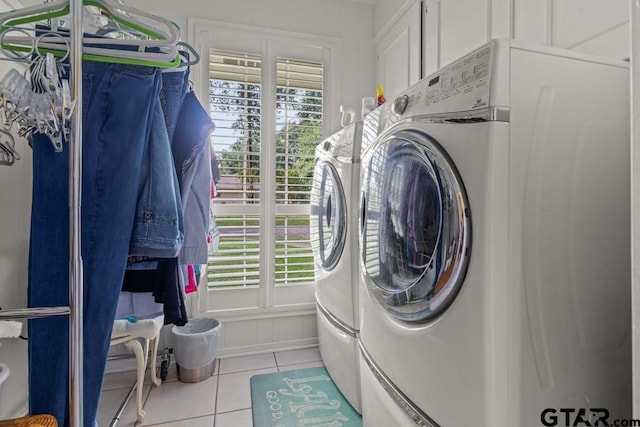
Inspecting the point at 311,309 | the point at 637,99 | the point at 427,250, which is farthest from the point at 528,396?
the point at 311,309

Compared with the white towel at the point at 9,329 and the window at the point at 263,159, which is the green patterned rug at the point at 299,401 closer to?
the window at the point at 263,159

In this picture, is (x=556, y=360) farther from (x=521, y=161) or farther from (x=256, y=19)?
(x=256, y=19)

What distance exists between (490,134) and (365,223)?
2.13ft

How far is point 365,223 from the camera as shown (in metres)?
1.31

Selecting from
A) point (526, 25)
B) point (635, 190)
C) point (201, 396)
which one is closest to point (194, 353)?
point (201, 396)

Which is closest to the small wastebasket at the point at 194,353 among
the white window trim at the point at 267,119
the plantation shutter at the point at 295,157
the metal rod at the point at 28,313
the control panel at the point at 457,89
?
the white window trim at the point at 267,119

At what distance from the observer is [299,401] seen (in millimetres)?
1733

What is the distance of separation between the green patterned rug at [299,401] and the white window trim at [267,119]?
1.65 feet

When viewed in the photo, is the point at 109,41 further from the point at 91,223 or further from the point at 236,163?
the point at 236,163

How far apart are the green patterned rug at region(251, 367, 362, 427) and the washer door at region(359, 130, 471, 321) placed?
0.85m

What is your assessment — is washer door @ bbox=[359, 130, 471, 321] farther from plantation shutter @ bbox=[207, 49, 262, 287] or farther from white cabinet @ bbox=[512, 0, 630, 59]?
plantation shutter @ bbox=[207, 49, 262, 287]

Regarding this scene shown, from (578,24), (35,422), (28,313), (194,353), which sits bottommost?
(194,353)

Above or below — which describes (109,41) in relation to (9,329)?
above

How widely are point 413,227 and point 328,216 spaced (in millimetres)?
923
